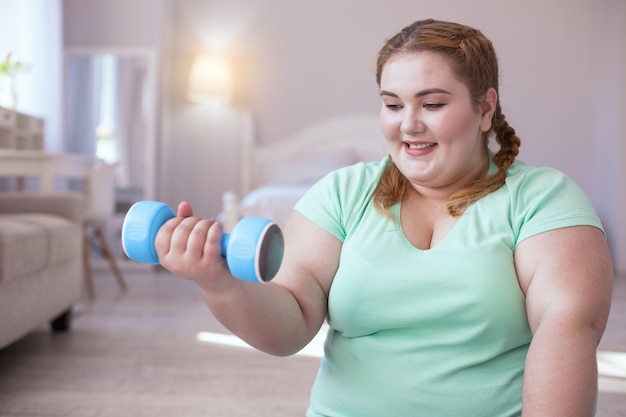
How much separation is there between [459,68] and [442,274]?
28 centimetres

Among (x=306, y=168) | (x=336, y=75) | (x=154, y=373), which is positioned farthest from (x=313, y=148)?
(x=154, y=373)

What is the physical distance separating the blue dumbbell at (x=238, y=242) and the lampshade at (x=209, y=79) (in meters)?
4.53

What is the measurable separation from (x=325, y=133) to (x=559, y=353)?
4.76m

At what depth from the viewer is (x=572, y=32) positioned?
5480 millimetres

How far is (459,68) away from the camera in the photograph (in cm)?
98

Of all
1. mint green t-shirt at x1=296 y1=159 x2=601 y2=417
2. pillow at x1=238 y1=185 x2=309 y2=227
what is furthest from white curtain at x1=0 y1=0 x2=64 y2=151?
mint green t-shirt at x1=296 y1=159 x2=601 y2=417

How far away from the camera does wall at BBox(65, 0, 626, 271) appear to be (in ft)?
17.9

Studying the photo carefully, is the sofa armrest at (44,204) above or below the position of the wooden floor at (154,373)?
above

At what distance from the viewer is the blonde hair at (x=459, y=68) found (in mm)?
985

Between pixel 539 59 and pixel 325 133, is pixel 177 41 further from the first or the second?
pixel 539 59

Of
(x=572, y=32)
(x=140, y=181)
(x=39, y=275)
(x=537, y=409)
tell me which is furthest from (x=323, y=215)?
(x=572, y=32)

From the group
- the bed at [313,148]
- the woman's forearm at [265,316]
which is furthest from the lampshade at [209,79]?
the woman's forearm at [265,316]

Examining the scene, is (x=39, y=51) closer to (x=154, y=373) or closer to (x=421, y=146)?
(x=154, y=373)

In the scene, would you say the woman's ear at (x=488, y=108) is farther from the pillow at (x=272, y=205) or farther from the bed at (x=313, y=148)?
the bed at (x=313, y=148)
